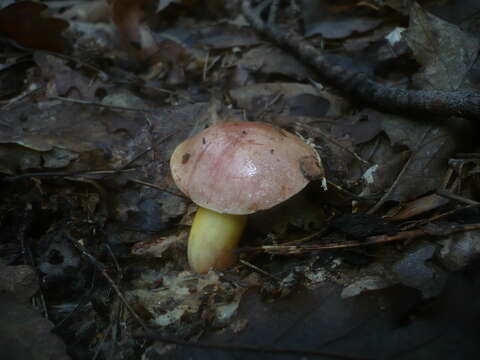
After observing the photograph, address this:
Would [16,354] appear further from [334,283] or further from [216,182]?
[334,283]

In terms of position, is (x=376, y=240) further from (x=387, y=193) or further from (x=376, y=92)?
(x=376, y=92)

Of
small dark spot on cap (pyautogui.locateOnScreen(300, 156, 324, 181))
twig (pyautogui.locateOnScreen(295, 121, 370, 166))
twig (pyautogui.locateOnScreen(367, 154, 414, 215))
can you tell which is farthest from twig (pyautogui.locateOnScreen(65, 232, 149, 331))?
twig (pyautogui.locateOnScreen(295, 121, 370, 166))

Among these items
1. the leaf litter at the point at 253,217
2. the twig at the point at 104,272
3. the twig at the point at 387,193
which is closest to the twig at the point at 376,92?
the leaf litter at the point at 253,217

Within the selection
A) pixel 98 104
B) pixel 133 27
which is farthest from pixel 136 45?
pixel 98 104

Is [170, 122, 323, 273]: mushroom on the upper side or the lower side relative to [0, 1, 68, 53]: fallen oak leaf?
lower

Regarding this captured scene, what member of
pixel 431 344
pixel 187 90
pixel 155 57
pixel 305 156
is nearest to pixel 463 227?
pixel 431 344

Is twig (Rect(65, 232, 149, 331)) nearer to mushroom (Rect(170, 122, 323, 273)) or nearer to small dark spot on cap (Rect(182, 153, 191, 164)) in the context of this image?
mushroom (Rect(170, 122, 323, 273))
